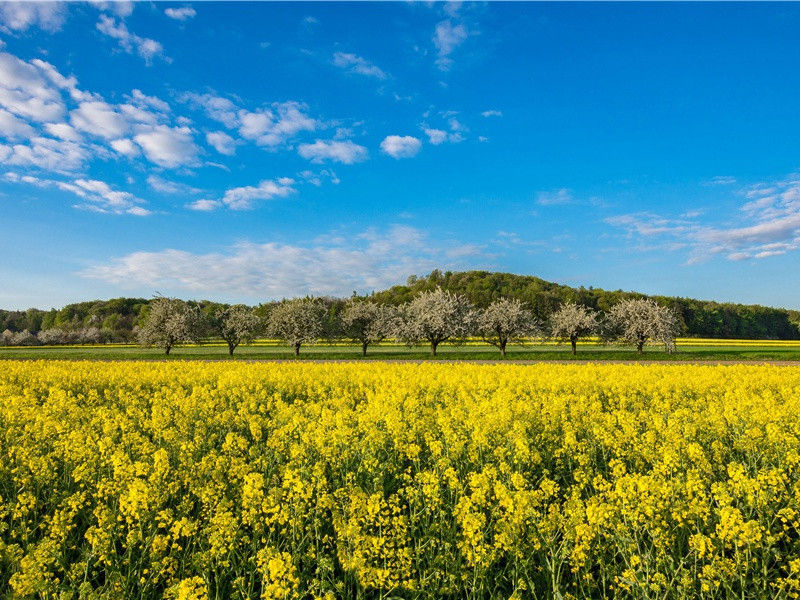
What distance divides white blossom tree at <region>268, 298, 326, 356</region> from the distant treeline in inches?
1773

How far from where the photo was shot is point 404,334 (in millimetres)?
49625

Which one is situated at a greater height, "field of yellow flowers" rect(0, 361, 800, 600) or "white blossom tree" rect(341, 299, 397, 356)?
"white blossom tree" rect(341, 299, 397, 356)

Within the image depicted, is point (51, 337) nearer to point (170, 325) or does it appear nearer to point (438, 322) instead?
point (170, 325)

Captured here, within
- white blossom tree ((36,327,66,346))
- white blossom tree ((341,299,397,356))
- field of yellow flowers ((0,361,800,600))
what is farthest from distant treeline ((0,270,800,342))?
field of yellow flowers ((0,361,800,600))

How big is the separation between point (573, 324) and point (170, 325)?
4808cm

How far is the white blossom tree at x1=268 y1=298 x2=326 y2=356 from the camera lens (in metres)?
52.9

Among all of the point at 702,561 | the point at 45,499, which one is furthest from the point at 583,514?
the point at 45,499

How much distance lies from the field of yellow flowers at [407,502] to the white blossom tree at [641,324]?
36.4 metres

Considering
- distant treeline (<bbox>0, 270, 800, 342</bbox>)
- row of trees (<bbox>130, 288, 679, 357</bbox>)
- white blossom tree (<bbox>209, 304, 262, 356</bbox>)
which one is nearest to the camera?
row of trees (<bbox>130, 288, 679, 357</bbox>)

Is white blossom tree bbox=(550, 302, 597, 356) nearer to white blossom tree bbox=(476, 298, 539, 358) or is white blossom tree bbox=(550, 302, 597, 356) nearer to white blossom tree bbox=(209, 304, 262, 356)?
white blossom tree bbox=(476, 298, 539, 358)

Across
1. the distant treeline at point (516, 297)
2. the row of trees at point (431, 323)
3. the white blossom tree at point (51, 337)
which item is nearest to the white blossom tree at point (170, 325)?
the row of trees at point (431, 323)

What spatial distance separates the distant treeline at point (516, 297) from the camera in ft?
371

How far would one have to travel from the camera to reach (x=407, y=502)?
6.92 m

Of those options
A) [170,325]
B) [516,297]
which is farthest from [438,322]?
[516,297]
